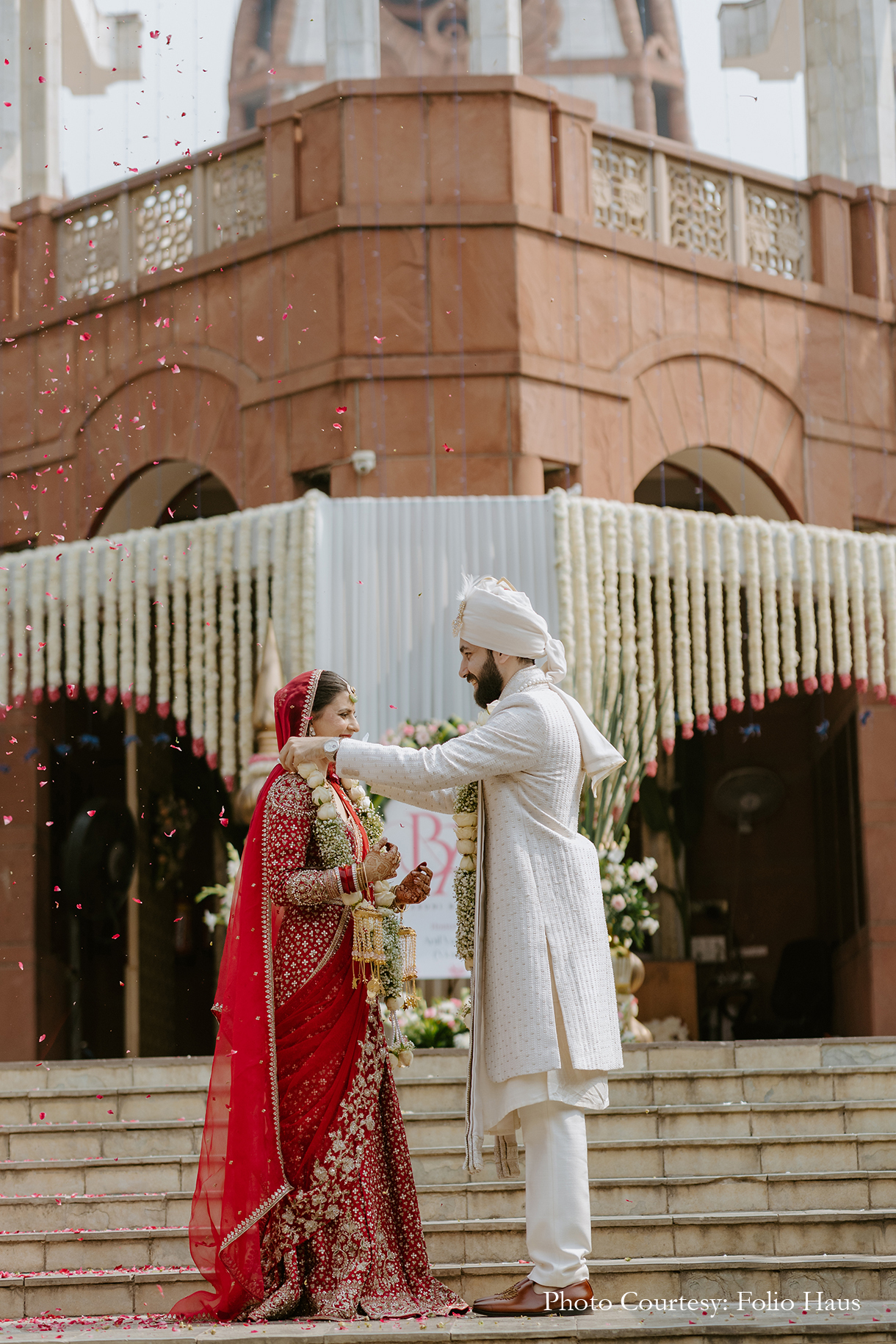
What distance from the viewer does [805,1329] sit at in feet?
12.6

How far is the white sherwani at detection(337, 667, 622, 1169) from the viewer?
415 cm

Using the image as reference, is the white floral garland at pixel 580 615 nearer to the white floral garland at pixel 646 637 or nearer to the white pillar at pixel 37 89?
the white floral garland at pixel 646 637

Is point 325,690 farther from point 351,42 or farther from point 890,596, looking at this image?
point 351,42

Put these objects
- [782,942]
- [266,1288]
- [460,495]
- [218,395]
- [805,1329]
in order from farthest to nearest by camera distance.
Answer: [782,942] → [218,395] → [460,495] → [266,1288] → [805,1329]

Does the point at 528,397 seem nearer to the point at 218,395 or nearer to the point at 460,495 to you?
the point at 460,495

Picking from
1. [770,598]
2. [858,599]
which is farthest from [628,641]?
[858,599]

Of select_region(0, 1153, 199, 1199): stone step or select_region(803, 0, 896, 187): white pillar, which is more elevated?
select_region(803, 0, 896, 187): white pillar

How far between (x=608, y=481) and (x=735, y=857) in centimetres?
357

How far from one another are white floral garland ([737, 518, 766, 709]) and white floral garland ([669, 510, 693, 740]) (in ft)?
1.05

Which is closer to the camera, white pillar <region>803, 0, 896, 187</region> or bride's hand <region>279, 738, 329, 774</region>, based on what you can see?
bride's hand <region>279, 738, 329, 774</region>

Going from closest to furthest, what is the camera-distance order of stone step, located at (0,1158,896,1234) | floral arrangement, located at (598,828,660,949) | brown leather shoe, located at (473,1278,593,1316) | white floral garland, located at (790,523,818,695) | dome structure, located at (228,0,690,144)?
brown leather shoe, located at (473,1278,593,1316) → stone step, located at (0,1158,896,1234) → floral arrangement, located at (598,828,660,949) → white floral garland, located at (790,523,818,695) → dome structure, located at (228,0,690,144)

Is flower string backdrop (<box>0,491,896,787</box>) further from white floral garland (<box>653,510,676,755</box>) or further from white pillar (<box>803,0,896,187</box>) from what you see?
white pillar (<box>803,0,896,187</box>)

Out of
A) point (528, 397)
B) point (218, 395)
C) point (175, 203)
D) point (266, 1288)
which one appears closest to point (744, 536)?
point (528, 397)

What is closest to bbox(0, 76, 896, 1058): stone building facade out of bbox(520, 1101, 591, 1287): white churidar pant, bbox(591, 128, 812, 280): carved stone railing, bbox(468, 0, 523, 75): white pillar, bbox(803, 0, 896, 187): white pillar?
bbox(591, 128, 812, 280): carved stone railing
